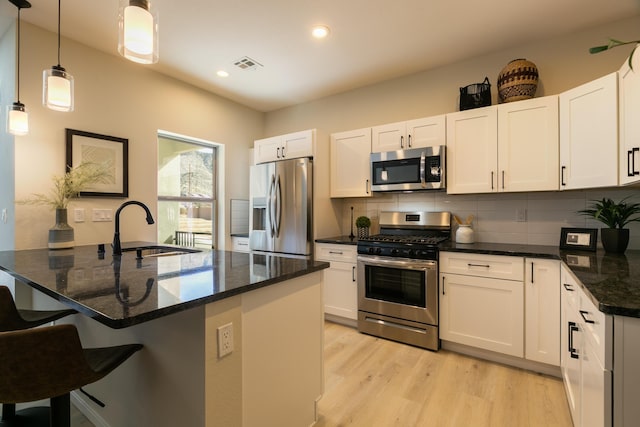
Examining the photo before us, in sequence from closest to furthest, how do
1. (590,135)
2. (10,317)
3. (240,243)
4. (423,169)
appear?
(10,317) → (590,135) → (423,169) → (240,243)

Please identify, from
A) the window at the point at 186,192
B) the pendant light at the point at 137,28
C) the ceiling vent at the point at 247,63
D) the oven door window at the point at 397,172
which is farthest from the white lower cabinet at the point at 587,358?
the window at the point at 186,192

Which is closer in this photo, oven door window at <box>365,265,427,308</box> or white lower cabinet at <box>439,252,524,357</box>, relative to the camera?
white lower cabinet at <box>439,252,524,357</box>

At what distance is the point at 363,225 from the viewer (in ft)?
11.3

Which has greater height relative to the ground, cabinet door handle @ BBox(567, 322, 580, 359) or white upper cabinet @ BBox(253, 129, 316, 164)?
white upper cabinet @ BBox(253, 129, 316, 164)

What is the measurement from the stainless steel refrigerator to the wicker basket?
2.04 metres

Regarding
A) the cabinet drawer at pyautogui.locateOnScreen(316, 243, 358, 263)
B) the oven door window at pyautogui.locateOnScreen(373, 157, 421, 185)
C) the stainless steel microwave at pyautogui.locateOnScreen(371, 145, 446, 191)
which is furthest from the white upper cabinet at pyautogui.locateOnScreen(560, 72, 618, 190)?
the cabinet drawer at pyautogui.locateOnScreen(316, 243, 358, 263)

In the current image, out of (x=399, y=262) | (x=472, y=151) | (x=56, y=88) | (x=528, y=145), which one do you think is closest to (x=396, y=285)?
(x=399, y=262)

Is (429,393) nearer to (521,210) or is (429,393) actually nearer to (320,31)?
(521,210)

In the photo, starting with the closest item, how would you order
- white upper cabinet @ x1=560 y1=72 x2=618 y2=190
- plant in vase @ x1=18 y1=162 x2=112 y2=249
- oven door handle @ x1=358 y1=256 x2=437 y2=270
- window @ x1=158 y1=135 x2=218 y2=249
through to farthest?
white upper cabinet @ x1=560 y1=72 x2=618 y2=190, plant in vase @ x1=18 y1=162 x2=112 y2=249, oven door handle @ x1=358 y1=256 x2=437 y2=270, window @ x1=158 y1=135 x2=218 y2=249

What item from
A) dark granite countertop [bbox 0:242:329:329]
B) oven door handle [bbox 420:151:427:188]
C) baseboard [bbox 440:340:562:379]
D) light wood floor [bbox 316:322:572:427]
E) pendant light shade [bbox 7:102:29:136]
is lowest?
light wood floor [bbox 316:322:572:427]

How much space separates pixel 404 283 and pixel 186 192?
2.91 metres

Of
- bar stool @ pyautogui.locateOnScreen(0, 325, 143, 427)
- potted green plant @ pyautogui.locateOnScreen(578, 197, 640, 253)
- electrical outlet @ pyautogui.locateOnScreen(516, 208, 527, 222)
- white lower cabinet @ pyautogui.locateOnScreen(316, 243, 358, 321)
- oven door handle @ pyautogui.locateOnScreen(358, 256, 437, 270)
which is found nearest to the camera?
bar stool @ pyautogui.locateOnScreen(0, 325, 143, 427)

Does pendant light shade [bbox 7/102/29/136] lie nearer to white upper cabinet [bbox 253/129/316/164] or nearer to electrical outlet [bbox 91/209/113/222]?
electrical outlet [bbox 91/209/113/222]

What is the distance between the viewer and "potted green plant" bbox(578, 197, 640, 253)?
7.12ft
